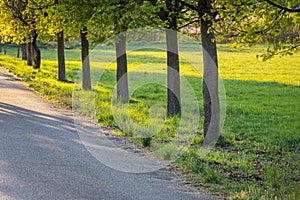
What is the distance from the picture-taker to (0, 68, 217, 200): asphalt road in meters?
7.97

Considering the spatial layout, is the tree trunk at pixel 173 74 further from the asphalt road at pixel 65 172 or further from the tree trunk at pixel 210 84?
the tree trunk at pixel 210 84

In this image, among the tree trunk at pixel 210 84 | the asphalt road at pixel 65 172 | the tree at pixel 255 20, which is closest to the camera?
the asphalt road at pixel 65 172

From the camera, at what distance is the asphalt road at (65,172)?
797 cm

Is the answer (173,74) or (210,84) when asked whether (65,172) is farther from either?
(173,74)

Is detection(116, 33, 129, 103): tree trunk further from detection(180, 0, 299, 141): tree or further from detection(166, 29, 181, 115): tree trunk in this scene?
detection(180, 0, 299, 141): tree

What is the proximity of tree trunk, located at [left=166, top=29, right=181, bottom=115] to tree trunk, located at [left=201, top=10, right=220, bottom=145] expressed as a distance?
431cm

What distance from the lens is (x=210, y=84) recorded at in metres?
13.2

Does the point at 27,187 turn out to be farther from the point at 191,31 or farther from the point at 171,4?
the point at 191,31

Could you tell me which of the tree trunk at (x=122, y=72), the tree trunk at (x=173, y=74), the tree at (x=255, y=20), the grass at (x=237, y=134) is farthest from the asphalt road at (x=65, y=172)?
the tree trunk at (x=122, y=72)

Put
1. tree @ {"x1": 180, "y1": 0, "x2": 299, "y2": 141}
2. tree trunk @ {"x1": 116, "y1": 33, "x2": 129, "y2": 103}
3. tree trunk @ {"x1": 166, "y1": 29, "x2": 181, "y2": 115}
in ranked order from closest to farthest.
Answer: tree @ {"x1": 180, "y1": 0, "x2": 299, "y2": 141} < tree trunk @ {"x1": 166, "y1": 29, "x2": 181, "y2": 115} < tree trunk @ {"x1": 116, "y1": 33, "x2": 129, "y2": 103}

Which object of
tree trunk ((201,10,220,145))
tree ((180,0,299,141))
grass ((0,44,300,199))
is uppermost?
tree ((180,0,299,141))

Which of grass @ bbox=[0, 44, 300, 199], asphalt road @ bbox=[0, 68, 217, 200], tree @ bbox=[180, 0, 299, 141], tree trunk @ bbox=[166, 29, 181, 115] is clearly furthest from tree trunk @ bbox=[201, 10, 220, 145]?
tree trunk @ bbox=[166, 29, 181, 115]

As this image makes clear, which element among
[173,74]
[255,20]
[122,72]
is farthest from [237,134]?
[122,72]

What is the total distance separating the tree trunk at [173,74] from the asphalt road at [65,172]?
387cm
